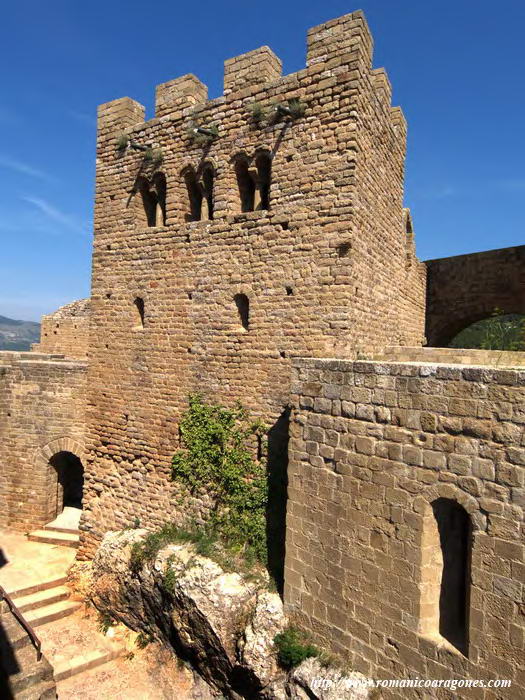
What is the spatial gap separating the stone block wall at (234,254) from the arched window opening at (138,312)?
0.02 metres

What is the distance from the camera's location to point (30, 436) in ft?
38.2

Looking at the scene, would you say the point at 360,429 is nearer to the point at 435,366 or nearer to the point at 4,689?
the point at 435,366

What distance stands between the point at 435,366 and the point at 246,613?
4.59 m

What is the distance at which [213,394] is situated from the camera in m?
8.46

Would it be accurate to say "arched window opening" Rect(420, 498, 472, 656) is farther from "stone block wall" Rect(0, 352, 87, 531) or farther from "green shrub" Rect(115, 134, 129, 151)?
"green shrub" Rect(115, 134, 129, 151)

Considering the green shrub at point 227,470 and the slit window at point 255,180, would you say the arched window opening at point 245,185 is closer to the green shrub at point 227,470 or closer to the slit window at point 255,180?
the slit window at point 255,180

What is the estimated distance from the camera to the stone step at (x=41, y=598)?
9062mm

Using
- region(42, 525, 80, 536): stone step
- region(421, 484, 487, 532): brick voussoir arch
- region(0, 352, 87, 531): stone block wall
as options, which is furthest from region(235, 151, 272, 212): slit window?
region(42, 525, 80, 536): stone step

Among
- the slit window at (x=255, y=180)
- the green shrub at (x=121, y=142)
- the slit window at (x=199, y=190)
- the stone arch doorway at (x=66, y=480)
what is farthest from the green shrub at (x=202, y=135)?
the stone arch doorway at (x=66, y=480)

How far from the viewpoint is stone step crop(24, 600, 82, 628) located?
8804 millimetres

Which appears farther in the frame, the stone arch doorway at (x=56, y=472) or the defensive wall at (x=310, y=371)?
the stone arch doorway at (x=56, y=472)

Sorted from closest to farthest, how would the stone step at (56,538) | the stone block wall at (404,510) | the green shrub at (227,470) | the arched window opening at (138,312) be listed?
the stone block wall at (404,510)
the green shrub at (227,470)
the arched window opening at (138,312)
the stone step at (56,538)

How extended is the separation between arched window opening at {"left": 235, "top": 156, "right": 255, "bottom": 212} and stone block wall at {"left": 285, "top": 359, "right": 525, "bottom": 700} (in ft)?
12.4

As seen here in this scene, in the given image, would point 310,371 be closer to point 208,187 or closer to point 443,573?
point 443,573
